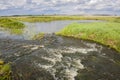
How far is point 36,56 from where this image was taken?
1020 inches

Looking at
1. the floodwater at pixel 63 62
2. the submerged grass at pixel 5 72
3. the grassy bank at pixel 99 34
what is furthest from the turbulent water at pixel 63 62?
the grassy bank at pixel 99 34

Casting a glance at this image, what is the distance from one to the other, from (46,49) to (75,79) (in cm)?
1209

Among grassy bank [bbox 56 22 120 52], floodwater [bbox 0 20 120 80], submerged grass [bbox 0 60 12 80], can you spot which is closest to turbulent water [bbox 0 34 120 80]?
floodwater [bbox 0 20 120 80]

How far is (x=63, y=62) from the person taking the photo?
2352cm

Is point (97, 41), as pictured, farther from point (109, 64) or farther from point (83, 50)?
point (109, 64)

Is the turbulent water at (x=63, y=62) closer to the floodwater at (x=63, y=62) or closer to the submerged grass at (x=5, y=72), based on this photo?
the floodwater at (x=63, y=62)

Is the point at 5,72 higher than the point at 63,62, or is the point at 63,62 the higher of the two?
the point at 5,72

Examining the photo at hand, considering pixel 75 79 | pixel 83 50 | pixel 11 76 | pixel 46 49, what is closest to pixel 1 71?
pixel 11 76

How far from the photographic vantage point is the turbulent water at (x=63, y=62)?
19.3m

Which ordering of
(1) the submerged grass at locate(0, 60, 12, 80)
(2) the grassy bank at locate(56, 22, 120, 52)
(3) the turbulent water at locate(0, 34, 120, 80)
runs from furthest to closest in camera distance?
(2) the grassy bank at locate(56, 22, 120, 52), (3) the turbulent water at locate(0, 34, 120, 80), (1) the submerged grass at locate(0, 60, 12, 80)

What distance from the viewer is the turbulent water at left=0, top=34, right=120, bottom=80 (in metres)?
19.3

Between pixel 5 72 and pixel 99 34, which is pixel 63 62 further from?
pixel 99 34

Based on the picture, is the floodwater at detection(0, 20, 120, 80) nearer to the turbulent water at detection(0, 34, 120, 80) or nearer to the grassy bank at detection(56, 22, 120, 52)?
the turbulent water at detection(0, 34, 120, 80)

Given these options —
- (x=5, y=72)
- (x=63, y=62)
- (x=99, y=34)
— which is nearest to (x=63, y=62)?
(x=63, y=62)
